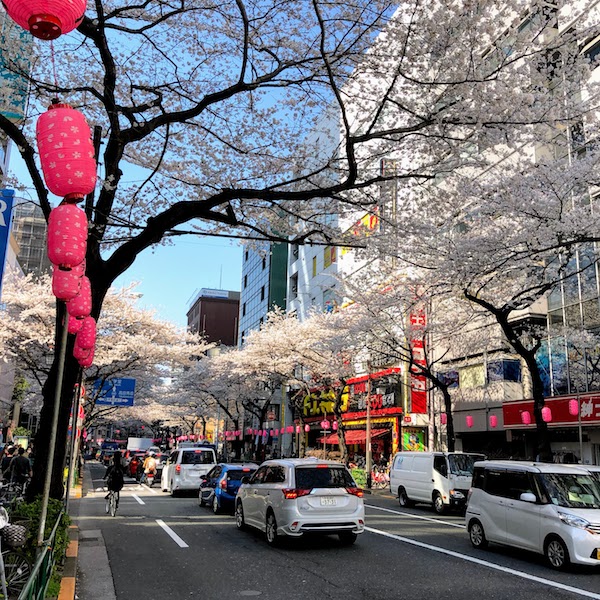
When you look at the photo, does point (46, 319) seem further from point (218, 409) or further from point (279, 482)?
point (218, 409)

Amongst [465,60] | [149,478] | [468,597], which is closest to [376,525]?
[468,597]

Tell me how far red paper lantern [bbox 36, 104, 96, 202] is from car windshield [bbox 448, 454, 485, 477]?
15.1 metres

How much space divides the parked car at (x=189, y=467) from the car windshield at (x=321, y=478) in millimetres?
11686

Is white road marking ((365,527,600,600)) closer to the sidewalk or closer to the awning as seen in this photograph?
the sidewalk

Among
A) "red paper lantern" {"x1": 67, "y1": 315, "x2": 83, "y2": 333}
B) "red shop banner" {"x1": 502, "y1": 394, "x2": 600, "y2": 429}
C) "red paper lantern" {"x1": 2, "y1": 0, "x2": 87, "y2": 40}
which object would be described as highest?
"red paper lantern" {"x1": 2, "y1": 0, "x2": 87, "y2": 40}

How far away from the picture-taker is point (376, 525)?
47.2 feet

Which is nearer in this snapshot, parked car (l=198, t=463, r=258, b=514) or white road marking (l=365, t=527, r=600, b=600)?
white road marking (l=365, t=527, r=600, b=600)

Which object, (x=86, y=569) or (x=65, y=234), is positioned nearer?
(x=65, y=234)

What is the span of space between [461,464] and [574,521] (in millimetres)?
9373

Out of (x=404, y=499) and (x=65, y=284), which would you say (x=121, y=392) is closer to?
(x=404, y=499)

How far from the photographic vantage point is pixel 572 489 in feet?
32.0

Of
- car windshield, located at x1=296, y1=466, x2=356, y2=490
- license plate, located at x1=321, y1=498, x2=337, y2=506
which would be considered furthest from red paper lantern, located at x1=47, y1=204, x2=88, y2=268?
license plate, located at x1=321, y1=498, x2=337, y2=506

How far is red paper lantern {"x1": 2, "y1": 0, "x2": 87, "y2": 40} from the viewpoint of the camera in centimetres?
498

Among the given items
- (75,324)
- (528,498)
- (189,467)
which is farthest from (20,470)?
(528,498)
